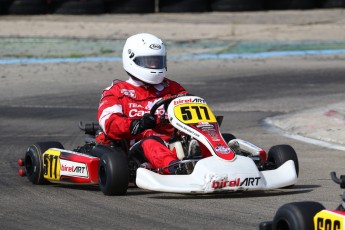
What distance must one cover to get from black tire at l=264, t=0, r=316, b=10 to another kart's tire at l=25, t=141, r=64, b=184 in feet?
47.4

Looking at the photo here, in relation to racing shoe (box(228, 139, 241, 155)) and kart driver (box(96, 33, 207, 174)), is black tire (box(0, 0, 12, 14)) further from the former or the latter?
racing shoe (box(228, 139, 241, 155))

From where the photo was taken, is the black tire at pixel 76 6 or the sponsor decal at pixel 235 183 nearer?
the sponsor decal at pixel 235 183

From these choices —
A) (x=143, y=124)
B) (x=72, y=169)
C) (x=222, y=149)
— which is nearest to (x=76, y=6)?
(x=72, y=169)

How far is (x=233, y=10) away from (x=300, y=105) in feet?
30.9

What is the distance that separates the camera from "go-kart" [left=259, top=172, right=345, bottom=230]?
16.4 ft

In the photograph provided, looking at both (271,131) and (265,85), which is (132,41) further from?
(265,85)

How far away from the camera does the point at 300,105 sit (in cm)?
1309

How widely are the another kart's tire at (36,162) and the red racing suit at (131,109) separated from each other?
453 mm

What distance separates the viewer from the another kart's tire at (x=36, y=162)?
27.0ft

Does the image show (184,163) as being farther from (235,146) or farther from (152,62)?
(152,62)

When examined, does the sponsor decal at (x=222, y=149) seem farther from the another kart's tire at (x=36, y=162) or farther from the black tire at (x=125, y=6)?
the black tire at (x=125, y=6)

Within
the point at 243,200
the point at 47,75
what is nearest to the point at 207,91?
the point at 47,75

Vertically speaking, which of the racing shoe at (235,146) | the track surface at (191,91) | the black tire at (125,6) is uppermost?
the racing shoe at (235,146)

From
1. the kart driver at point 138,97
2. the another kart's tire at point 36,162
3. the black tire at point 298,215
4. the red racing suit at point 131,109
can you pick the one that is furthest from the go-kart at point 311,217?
the another kart's tire at point 36,162
